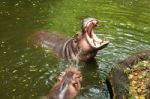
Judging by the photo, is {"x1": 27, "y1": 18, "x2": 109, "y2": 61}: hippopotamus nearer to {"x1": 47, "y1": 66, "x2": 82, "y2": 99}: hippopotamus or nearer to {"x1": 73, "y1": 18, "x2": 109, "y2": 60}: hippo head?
{"x1": 73, "y1": 18, "x2": 109, "y2": 60}: hippo head

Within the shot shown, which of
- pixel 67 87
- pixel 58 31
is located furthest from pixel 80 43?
pixel 67 87

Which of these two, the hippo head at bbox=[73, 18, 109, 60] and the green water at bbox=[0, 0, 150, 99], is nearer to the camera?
the green water at bbox=[0, 0, 150, 99]

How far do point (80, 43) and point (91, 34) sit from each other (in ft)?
1.11

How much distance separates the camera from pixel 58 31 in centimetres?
1095

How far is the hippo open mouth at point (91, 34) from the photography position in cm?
844

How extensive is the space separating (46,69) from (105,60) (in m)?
1.43

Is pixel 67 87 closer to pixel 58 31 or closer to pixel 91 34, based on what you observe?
pixel 91 34

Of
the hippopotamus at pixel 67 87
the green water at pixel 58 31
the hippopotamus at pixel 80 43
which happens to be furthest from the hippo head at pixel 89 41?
the hippopotamus at pixel 67 87

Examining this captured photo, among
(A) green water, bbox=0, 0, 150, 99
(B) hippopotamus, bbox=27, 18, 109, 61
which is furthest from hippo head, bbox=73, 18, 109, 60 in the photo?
(A) green water, bbox=0, 0, 150, 99

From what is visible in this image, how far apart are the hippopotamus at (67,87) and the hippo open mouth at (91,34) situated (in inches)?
81.1

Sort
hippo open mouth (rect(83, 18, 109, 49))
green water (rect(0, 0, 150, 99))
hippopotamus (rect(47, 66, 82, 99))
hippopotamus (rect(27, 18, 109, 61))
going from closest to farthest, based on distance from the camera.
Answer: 1. hippopotamus (rect(47, 66, 82, 99))
2. green water (rect(0, 0, 150, 99))
3. hippo open mouth (rect(83, 18, 109, 49))
4. hippopotamus (rect(27, 18, 109, 61))

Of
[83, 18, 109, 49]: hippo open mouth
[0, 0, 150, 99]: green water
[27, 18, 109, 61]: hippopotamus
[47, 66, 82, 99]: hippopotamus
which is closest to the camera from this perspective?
[47, 66, 82, 99]: hippopotamus

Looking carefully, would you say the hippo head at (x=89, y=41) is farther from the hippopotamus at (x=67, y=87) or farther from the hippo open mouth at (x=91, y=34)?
the hippopotamus at (x=67, y=87)

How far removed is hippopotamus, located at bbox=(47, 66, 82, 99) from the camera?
617 cm
